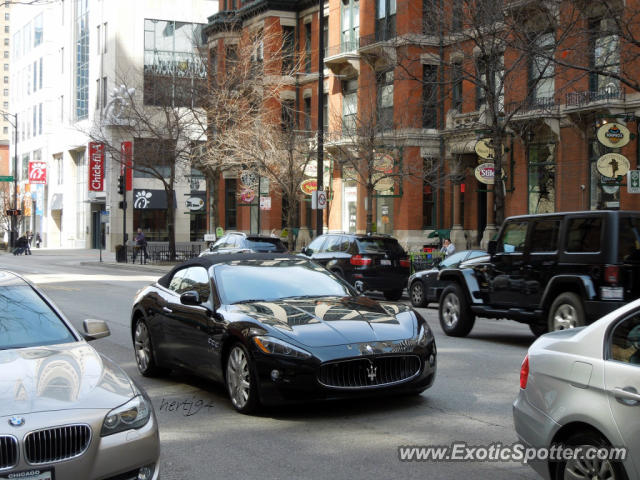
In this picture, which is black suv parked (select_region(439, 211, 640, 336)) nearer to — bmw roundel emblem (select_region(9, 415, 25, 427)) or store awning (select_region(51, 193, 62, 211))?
bmw roundel emblem (select_region(9, 415, 25, 427))

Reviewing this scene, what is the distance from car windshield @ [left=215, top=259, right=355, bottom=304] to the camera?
8733 millimetres

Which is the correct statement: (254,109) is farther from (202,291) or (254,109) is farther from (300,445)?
(300,445)

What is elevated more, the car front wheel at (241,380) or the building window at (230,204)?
→ the building window at (230,204)

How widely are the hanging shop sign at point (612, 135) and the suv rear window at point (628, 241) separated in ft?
49.3

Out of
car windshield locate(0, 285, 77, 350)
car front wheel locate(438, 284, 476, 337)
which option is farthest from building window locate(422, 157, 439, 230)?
car windshield locate(0, 285, 77, 350)

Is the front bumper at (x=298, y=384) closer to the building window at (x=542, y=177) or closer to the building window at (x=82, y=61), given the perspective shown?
the building window at (x=542, y=177)

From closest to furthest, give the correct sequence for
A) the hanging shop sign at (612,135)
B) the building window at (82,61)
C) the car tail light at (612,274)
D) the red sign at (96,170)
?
the car tail light at (612,274) → the hanging shop sign at (612,135) → the red sign at (96,170) → the building window at (82,61)

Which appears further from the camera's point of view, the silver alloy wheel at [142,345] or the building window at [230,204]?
the building window at [230,204]

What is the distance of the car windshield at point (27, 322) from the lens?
5977 millimetres

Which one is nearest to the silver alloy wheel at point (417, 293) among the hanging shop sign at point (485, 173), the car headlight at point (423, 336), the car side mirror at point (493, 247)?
the car side mirror at point (493, 247)

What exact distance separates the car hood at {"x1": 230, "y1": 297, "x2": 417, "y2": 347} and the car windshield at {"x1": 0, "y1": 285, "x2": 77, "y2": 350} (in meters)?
2.11

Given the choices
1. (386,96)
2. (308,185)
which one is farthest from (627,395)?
(386,96)

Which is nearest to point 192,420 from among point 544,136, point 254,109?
point 544,136

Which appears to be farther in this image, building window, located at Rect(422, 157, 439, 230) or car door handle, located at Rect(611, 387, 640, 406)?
building window, located at Rect(422, 157, 439, 230)
